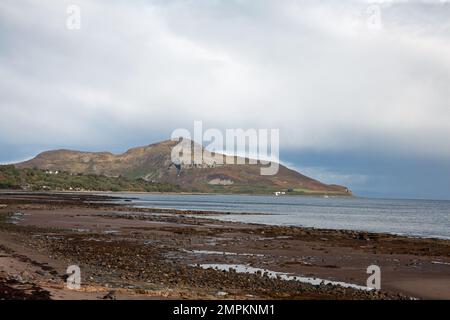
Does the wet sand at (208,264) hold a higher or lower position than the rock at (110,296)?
lower

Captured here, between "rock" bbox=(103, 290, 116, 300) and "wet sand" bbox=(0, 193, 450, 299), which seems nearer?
"rock" bbox=(103, 290, 116, 300)

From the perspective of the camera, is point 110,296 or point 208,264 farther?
point 208,264

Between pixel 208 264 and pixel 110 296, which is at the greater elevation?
pixel 110 296

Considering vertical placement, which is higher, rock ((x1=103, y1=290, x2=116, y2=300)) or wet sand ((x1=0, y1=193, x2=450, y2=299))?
rock ((x1=103, y1=290, x2=116, y2=300))

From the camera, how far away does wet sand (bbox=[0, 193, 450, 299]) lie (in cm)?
1767

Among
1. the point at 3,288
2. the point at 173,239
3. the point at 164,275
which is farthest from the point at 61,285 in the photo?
the point at 173,239

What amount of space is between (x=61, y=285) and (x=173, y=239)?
81.0ft

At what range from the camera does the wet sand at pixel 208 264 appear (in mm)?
17672

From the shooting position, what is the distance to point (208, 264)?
90.2 feet

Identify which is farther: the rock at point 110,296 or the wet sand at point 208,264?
the wet sand at point 208,264
